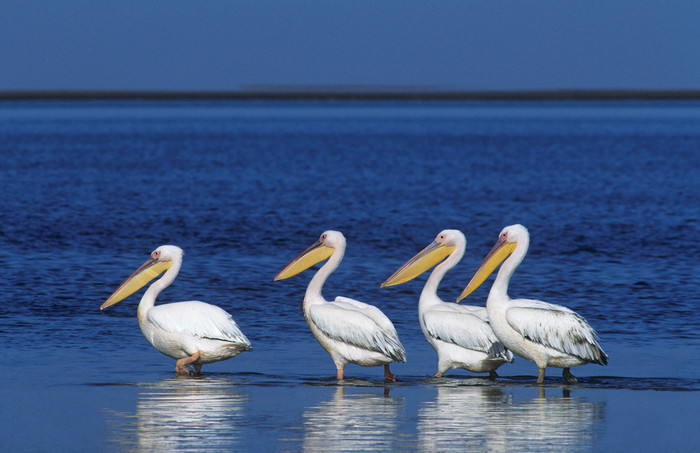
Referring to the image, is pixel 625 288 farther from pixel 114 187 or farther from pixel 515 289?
pixel 114 187

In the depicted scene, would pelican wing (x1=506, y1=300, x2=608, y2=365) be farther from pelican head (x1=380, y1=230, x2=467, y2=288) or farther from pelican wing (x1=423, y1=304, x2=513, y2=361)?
pelican head (x1=380, y1=230, x2=467, y2=288)

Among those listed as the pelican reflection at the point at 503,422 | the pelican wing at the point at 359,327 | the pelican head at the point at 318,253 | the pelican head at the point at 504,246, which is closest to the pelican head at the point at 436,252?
the pelican head at the point at 504,246

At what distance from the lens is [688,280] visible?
11.8m

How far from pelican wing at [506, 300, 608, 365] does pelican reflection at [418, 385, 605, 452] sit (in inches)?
12.5

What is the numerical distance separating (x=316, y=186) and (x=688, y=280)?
15.7 meters

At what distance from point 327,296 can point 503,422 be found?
4.80 metres

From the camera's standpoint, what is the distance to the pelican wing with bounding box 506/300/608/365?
7051mm

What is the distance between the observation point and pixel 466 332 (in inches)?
287

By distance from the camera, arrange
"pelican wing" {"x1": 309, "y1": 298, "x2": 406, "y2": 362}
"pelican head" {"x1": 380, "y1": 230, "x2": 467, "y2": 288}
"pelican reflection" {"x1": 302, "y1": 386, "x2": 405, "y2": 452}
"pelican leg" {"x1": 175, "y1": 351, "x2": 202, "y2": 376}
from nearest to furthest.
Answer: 1. "pelican reflection" {"x1": 302, "y1": 386, "x2": 405, "y2": 452}
2. "pelican wing" {"x1": 309, "y1": 298, "x2": 406, "y2": 362}
3. "pelican leg" {"x1": 175, "y1": 351, "x2": 202, "y2": 376}
4. "pelican head" {"x1": 380, "y1": 230, "x2": 467, "y2": 288}

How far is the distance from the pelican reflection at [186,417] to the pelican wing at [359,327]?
713mm

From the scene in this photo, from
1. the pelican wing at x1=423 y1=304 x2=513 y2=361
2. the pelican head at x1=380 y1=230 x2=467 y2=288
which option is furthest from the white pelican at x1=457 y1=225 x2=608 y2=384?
the pelican head at x1=380 y1=230 x2=467 y2=288

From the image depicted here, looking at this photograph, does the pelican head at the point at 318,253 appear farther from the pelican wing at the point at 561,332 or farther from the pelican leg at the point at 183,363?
the pelican wing at the point at 561,332

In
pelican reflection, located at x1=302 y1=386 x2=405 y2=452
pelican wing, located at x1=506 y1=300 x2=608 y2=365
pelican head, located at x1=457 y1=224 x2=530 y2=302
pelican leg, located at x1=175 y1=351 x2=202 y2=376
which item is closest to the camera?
pelican reflection, located at x1=302 y1=386 x2=405 y2=452

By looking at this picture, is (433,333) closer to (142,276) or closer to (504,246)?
(504,246)
